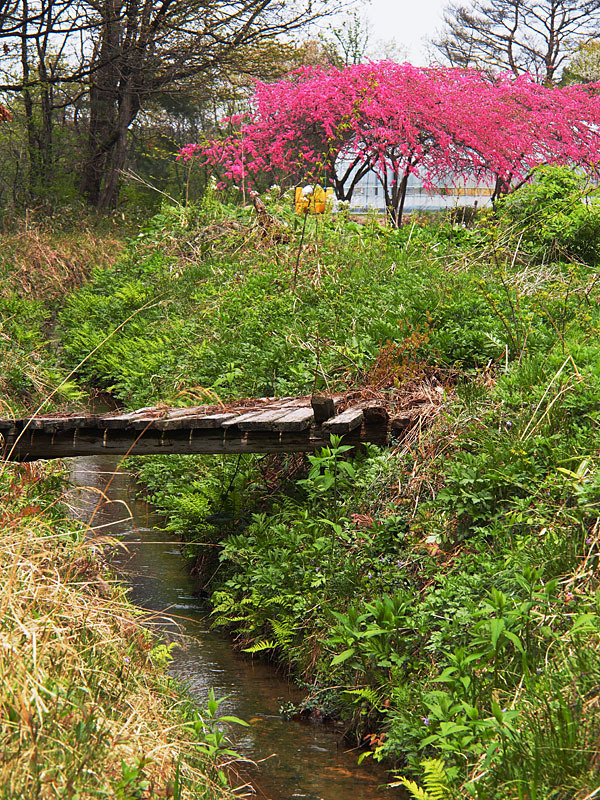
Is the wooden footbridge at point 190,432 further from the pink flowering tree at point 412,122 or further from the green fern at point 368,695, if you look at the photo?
the pink flowering tree at point 412,122

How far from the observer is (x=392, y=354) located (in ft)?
23.4

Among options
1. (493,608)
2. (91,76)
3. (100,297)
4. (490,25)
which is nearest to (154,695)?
(493,608)

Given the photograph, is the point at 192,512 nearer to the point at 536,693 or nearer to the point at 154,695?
the point at 154,695

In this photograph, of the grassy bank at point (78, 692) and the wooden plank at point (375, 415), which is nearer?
the grassy bank at point (78, 692)

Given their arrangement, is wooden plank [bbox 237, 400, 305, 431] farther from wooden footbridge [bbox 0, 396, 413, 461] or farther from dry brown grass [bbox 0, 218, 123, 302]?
dry brown grass [bbox 0, 218, 123, 302]

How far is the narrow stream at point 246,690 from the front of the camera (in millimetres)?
4293

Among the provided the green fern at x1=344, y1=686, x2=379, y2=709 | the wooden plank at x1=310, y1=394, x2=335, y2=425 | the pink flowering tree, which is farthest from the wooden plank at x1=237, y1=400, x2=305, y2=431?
the pink flowering tree

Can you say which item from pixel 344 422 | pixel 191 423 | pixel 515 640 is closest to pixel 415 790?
pixel 515 640

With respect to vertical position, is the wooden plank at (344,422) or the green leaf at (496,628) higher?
the wooden plank at (344,422)

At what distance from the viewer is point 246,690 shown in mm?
5270

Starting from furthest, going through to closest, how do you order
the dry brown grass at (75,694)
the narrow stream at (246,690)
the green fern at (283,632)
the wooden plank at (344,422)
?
the wooden plank at (344,422)
the green fern at (283,632)
the narrow stream at (246,690)
the dry brown grass at (75,694)

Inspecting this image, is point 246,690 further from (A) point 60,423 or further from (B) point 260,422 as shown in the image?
(A) point 60,423

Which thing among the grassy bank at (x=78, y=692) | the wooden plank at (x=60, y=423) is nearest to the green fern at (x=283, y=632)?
the grassy bank at (x=78, y=692)

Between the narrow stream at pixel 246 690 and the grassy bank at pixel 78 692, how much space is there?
344mm
